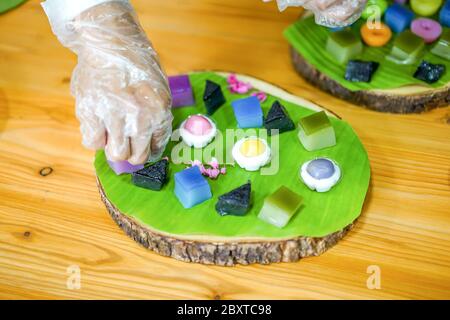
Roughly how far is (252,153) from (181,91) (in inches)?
13.3

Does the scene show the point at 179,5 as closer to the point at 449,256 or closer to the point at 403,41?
the point at 403,41

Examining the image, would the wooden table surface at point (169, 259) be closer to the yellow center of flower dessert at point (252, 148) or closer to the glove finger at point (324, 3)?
the yellow center of flower dessert at point (252, 148)

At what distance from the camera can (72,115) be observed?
2.07 m

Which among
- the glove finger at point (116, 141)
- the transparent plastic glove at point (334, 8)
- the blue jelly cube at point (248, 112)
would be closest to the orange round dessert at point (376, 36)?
the transparent plastic glove at point (334, 8)

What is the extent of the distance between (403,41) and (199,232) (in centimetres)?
99

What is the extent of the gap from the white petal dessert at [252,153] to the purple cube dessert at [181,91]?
26 cm

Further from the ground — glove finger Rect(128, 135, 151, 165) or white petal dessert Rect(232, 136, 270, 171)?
glove finger Rect(128, 135, 151, 165)

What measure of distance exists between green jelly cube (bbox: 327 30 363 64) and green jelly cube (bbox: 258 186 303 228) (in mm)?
648

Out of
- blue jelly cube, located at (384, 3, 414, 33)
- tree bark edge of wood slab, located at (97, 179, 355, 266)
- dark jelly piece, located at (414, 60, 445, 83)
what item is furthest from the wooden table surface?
blue jelly cube, located at (384, 3, 414, 33)

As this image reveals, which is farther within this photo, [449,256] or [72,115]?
[72,115]

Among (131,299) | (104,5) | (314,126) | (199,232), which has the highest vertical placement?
(104,5)

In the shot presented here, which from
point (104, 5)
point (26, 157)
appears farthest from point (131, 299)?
point (104, 5)

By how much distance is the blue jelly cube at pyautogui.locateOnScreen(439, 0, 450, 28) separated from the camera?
213cm

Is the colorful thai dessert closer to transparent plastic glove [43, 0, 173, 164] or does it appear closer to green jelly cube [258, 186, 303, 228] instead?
green jelly cube [258, 186, 303, 228]
